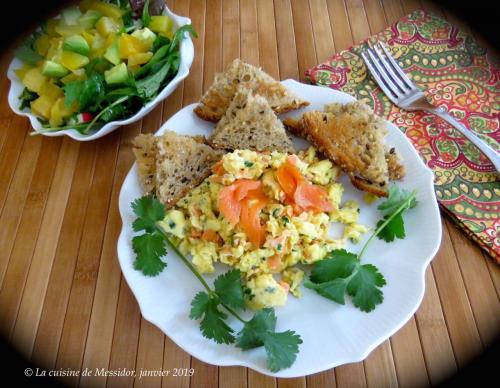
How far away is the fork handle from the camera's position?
221 cm

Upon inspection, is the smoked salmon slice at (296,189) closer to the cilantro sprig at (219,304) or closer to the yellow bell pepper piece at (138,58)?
the cilantro sprig at (219,304)

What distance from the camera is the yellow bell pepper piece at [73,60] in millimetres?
2406

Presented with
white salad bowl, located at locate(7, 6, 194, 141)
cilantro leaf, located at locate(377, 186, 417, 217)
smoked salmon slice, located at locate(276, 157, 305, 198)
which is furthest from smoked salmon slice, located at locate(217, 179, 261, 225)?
white salad bowl, located at locate(7, 6, 194, 141)

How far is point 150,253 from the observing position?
6.38ft

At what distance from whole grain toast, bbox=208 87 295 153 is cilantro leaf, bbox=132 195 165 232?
0.51m

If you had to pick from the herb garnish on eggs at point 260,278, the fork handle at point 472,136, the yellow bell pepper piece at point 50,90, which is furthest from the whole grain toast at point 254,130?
the yellow bell pepper piece at point 50,90

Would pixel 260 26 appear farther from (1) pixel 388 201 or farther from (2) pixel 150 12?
(1) pixel 388 201

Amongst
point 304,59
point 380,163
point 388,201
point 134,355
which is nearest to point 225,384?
point 134,355

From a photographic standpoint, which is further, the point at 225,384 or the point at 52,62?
the point at 52,62

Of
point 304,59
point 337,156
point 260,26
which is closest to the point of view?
point 337,156

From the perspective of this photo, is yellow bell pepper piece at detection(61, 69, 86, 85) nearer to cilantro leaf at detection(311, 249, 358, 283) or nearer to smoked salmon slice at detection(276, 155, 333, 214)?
smoked salmon slice at detection(276, 155, 333, 214)

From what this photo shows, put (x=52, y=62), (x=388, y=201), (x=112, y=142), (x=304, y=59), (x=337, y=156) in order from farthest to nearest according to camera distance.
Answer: (x=304, y=59) < (x=112, y=142) < (x=52, y=62) < (x=337, y=156) < (x=388, y=201)

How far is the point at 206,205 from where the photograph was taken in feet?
6.70

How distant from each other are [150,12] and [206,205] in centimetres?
154
